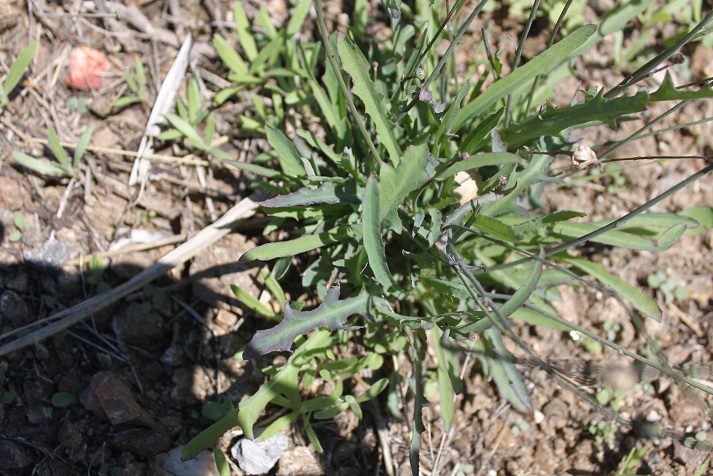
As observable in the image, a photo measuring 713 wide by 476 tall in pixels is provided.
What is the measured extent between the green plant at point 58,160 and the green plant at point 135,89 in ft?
0.71

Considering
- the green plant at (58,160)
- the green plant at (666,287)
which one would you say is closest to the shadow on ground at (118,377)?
the green plant at (58,160)

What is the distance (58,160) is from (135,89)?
1.49ft

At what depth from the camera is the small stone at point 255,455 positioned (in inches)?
84.0

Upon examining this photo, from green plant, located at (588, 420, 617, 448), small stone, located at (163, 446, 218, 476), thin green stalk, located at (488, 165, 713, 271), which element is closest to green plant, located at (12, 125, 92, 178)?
small stone, located at (163, 446, 218, 476)

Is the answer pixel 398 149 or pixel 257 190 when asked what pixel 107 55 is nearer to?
pixel 257 190

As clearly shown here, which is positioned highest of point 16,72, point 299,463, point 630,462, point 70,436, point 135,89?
point 16,72

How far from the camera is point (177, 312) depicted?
8.02 ft

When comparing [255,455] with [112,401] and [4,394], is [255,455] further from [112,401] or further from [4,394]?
[4,394]

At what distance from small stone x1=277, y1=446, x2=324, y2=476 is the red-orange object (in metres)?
1.83

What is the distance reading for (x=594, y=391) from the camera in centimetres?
245

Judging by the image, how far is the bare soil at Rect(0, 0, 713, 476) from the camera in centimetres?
213

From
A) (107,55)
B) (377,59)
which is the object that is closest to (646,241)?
(377,59)

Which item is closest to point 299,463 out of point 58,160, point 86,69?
point 58,160

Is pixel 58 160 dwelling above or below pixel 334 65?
below
